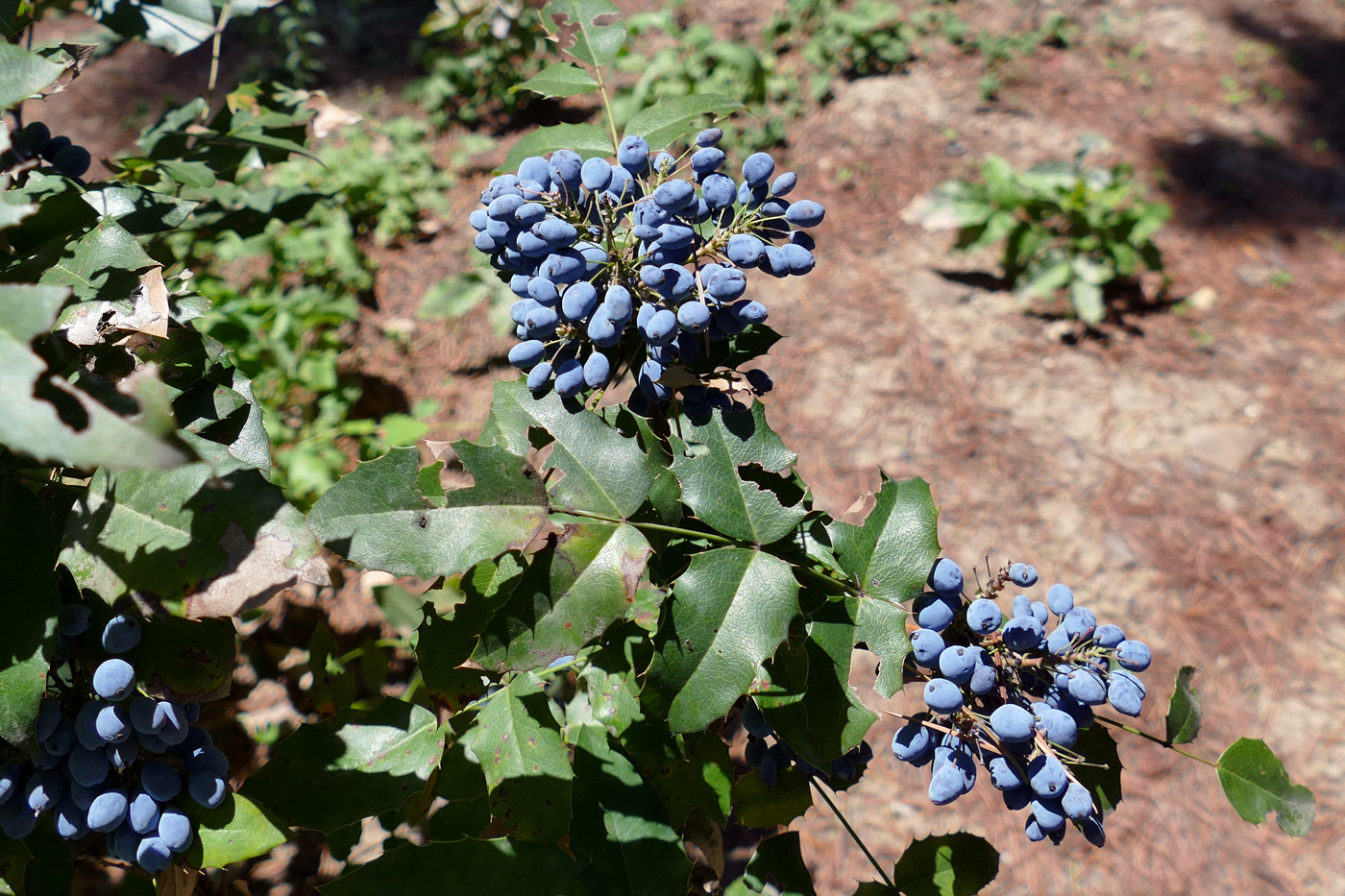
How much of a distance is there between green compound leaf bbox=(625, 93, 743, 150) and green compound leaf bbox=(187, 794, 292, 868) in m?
0.98

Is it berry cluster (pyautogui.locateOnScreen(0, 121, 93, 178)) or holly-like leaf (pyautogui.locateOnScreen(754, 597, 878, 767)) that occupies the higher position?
berry cluster (pyautogui.locateOnScreen(0, 121, 93, 178))

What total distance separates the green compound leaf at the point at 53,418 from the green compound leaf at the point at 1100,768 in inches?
40.2

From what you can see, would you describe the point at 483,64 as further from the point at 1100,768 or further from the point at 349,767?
the point at 1100,768

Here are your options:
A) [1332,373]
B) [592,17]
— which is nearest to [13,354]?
[592,17]

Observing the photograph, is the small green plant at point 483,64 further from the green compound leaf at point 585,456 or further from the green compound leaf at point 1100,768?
the green compound leaf at point 1100,768

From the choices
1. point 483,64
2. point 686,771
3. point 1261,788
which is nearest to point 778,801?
point 686,771

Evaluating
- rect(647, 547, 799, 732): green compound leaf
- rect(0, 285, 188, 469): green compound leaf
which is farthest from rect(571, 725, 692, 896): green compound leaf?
rect(0, 285, 188, 469): green compound leaf

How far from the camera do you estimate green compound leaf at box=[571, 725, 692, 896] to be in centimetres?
99

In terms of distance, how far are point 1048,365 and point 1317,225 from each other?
1.64m

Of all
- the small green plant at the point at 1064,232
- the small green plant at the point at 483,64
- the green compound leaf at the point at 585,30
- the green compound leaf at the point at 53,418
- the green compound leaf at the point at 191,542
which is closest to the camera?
the green compound leaf at the point at 53,418

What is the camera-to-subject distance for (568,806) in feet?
3.43

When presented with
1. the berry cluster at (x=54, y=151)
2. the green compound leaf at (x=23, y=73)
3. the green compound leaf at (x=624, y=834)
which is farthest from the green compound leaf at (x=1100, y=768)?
the berry cluster at (x=54, y=151)

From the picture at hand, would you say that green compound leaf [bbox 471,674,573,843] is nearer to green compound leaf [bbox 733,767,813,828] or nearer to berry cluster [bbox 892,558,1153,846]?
green compound leaf [bbox 733,767,813,828]

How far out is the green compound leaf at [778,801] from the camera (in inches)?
48.4
